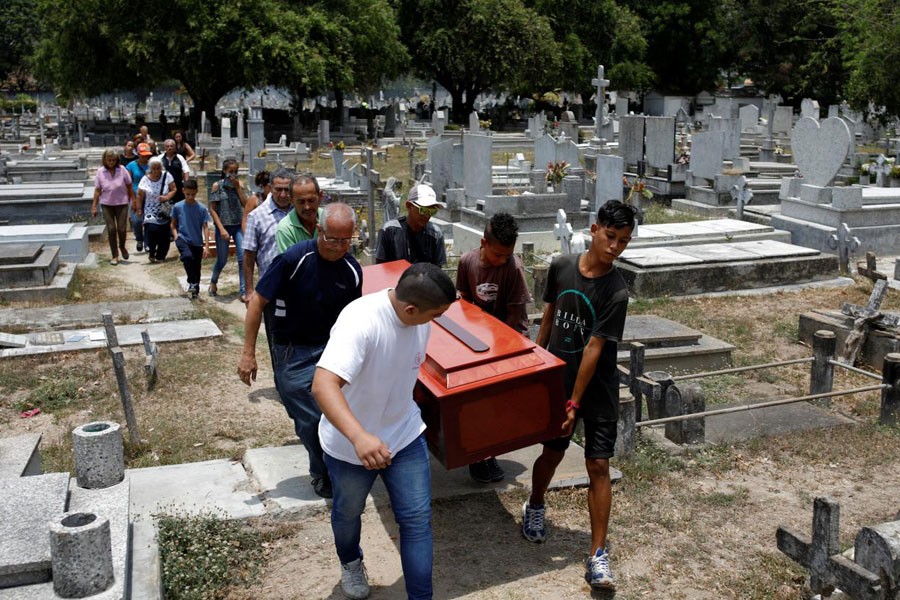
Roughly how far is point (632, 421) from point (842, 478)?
1.28 meters

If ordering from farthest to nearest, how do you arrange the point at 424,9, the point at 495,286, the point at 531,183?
the point at 424,9
the point at 531,183
the point at 495,286

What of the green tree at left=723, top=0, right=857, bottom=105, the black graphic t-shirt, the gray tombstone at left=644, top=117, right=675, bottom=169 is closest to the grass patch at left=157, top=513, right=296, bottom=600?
the black graphic t-shirt

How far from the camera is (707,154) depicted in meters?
17.0

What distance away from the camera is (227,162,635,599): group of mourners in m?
3.32

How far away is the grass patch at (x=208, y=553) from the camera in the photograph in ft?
13.0

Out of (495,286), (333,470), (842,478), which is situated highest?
(495,286)

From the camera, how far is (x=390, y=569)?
4176 mm

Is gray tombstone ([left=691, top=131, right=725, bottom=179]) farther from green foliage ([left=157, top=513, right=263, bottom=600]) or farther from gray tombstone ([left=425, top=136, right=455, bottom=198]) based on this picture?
green foliage ([left=157, top=513, right=263, bottom=600])

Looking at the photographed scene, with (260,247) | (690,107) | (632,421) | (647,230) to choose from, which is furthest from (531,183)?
(690,107)

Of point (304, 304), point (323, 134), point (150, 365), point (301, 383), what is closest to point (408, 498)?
point (301, 383)

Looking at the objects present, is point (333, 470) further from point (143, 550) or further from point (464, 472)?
point (464, 472)

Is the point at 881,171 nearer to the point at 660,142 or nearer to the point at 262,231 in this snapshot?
the point at 660,142

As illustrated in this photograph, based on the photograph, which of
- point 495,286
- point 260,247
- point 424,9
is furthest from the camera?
point 424,9

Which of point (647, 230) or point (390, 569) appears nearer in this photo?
point (390, 569)
